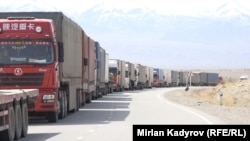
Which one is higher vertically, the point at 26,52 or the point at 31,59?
the point at 26,52

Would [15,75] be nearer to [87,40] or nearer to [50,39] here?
[50,39]

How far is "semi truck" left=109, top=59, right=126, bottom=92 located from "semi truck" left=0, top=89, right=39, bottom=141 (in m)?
50.1

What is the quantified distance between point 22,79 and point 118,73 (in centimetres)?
4797

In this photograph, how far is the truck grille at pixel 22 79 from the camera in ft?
76.9

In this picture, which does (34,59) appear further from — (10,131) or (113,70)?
(113,70)

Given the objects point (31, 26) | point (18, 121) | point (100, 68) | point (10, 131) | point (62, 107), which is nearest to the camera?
point (10, 131)

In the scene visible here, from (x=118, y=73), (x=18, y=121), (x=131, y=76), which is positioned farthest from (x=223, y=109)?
(x=131, y=76)

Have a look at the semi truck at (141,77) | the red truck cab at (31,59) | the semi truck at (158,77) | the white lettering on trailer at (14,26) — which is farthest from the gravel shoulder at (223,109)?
the semi truck at (158,77)

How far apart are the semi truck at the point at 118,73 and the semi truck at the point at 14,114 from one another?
5012 centimetres

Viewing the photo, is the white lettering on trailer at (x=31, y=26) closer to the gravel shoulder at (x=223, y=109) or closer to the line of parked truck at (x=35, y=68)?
the line of parked truck at (x=35, y=68)

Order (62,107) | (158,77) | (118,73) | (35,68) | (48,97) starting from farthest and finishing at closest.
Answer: (158,77)
(118,73)
(62,107)
(48,97)
(35,68)

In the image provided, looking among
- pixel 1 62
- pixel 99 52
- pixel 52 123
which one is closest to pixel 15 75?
pixel 1 62

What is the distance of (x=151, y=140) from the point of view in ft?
33.8

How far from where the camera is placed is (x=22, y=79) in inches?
925
